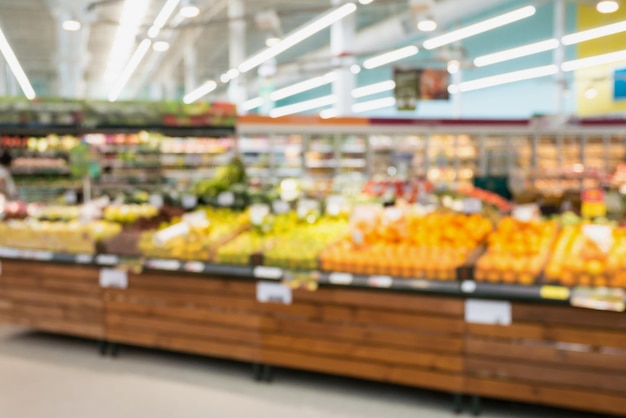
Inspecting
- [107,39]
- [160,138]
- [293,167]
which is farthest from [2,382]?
[107,39]

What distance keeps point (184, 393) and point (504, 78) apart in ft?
52.3

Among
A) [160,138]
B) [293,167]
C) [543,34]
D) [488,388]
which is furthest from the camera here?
[543,34]

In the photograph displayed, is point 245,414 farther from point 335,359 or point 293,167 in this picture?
point 293,167

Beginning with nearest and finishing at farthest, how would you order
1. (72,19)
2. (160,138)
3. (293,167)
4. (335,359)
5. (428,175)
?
(335,359)
(72,19)
(160,138)
(293,167)
(428,175)

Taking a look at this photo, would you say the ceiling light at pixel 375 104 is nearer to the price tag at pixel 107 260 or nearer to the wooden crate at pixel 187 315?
the price tag at pixel 107 260

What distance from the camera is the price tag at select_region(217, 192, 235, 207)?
615 centimetres

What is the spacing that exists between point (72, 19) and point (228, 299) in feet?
15.0

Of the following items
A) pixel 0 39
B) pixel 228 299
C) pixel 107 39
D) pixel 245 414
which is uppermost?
pixel 107 39

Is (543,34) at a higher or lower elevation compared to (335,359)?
higher

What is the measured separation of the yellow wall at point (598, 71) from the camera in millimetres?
12562

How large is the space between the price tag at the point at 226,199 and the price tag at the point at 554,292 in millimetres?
3233

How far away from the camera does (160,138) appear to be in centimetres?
1247

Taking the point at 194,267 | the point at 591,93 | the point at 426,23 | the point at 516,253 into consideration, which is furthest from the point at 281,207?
the point at 591,93

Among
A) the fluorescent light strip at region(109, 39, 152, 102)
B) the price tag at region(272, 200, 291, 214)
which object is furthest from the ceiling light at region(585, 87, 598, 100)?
the price tag at region(272, 200, 291, 214)
